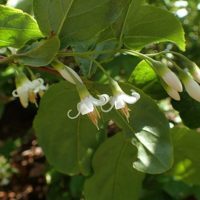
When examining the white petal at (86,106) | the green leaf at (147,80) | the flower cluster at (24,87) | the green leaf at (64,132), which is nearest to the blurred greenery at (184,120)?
the green leaf at (147,80)

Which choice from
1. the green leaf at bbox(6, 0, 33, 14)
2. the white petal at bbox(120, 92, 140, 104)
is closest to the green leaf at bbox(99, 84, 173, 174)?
the white petal at bbox(120, 92, 140, 104)

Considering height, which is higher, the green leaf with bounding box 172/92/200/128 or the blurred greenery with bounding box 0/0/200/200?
the green leaf with bounding box 172/92/200/128

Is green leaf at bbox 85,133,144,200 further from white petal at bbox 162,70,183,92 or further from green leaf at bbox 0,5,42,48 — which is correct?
green leaf at bbox 0,5,42,48

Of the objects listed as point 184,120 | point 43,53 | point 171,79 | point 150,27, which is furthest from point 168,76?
point 184,120

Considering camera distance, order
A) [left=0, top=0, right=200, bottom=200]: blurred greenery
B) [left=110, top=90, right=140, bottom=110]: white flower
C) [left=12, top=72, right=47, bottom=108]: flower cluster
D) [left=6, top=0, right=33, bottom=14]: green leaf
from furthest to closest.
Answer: [left=0, top=0, right=200, bottom=200]: blurred greenery → [left=6, top=0, right=33, bottom=14]: green leaf → [left=12, top=72, right=47, bottom=108]: flower cluster → [left=110, top=90, right=140, bottom=110]: white flower

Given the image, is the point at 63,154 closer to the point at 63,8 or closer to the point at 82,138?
the point at 82,138

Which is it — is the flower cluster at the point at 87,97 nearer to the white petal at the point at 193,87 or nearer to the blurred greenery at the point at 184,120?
the white petal at the point at 193,87

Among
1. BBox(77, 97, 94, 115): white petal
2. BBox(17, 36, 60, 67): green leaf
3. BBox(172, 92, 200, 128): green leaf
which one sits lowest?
BBox(172, 92, 200, 128): green leaf
